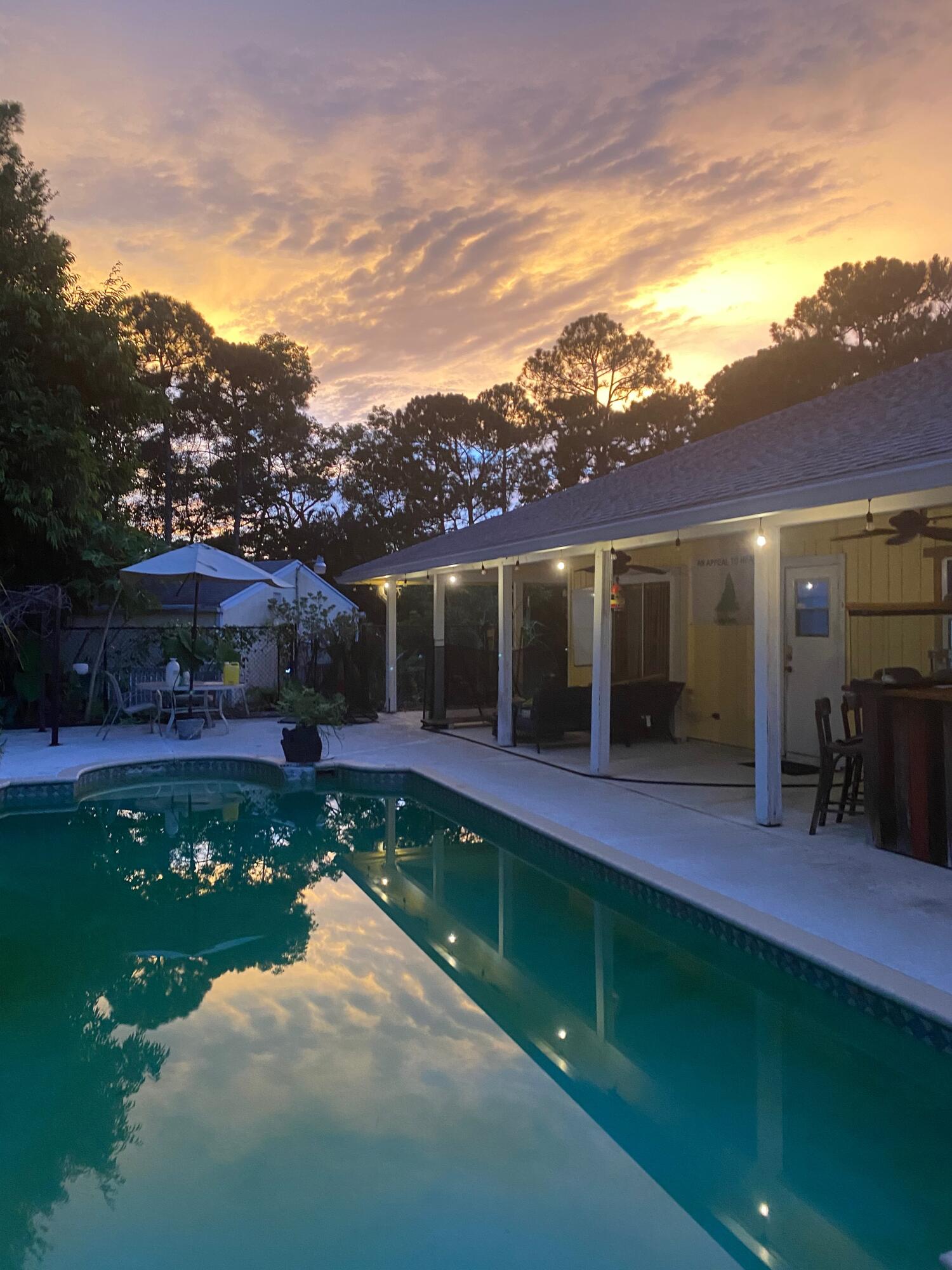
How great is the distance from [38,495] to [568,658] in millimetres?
8293

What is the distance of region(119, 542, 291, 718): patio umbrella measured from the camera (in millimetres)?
11156

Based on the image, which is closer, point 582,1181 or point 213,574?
point 582,1181

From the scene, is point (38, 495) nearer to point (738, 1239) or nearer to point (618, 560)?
point (618, 560)

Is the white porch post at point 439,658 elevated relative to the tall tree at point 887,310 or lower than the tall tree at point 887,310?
lower

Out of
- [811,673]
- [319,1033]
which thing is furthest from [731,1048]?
[811,673]

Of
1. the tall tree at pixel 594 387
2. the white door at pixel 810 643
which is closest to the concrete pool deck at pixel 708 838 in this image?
the white door at pixel 810 643

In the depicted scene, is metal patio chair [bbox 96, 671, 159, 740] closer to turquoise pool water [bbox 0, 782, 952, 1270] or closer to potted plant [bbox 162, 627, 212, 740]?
potted plant [bbox 162, 627, 212, 740]

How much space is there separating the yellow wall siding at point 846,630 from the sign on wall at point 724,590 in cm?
9

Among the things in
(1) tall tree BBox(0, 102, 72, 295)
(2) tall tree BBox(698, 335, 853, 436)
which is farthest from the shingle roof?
(2) tall tree BBox(698, 335, 853, 436)

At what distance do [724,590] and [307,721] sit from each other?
17.4ft

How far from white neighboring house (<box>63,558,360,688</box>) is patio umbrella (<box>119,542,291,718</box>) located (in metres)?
0.92

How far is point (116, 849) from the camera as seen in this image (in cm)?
725

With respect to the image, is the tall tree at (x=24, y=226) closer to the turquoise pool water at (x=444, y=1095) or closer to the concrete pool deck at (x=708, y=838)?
the concrete pool deck at (x=708, y=838)

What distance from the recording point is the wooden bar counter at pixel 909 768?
552cm
